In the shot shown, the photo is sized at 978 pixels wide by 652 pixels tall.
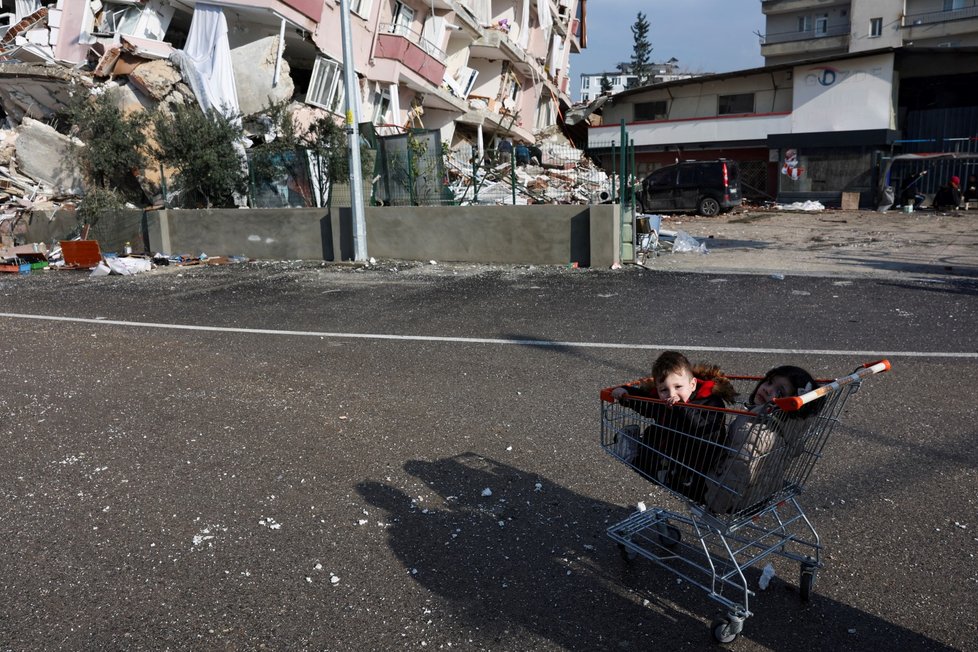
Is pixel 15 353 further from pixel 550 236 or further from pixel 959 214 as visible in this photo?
pixel 959 214

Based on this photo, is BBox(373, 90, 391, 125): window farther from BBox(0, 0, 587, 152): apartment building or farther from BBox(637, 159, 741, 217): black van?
BBox(637, 159, 741, 217): black van

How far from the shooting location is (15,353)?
25.8 ft

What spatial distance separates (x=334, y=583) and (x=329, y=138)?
13.8 m

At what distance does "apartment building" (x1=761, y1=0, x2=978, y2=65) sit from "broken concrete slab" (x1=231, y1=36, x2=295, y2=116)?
2721 centimetres

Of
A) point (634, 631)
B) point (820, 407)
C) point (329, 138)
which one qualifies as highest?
point (329, 138)

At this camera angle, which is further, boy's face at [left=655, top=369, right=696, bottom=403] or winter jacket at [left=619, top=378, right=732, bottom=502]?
boy's face at [left=655, top=369, right=696, bottom=403]

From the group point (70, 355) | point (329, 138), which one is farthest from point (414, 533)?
point (329, 138)

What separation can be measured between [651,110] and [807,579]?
38307 mm

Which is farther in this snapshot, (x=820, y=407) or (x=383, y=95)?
(x=383, y=95)

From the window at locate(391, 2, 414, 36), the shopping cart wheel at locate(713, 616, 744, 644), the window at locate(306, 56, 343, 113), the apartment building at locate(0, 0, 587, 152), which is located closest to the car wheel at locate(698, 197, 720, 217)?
the apartment building at locate(0, 0, 587, 152)

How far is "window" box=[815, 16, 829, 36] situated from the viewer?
158 ft

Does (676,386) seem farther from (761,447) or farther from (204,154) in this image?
(204,154)

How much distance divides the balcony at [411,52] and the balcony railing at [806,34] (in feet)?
93.0

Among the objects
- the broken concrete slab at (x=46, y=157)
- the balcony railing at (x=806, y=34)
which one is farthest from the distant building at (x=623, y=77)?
the broken concrete slab at (x=46, y=157)
